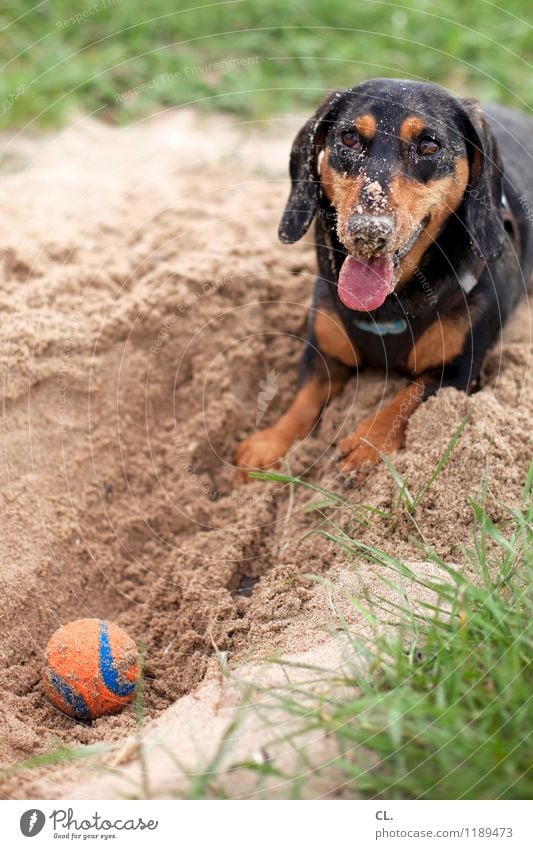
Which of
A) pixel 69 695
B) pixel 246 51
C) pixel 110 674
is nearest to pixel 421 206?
pixel 110 674

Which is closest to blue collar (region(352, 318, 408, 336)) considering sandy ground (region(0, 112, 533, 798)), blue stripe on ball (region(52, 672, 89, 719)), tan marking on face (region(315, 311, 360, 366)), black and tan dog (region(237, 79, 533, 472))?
black and tan dog (region(237, 79, 533, 472))

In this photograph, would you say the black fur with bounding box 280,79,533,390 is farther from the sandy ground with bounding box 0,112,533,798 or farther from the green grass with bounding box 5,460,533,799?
the green grass with bounding box 5,460,533,799

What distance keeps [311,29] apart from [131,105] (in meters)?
1.29

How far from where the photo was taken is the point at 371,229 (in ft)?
8.86

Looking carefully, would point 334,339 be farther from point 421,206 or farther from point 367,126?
point 367,126

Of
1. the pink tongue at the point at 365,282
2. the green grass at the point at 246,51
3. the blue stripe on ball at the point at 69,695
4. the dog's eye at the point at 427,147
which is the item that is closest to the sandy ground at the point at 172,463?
the blue stripe on ball at the point at 69,695

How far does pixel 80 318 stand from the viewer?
360cm

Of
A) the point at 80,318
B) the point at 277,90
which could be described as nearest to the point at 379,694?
the point at 80,318

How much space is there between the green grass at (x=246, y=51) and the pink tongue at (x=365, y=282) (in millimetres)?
2765

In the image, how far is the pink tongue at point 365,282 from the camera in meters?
2.93

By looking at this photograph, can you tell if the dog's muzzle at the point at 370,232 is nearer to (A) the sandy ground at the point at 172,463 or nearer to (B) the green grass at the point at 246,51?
(A) the sandy ground at the point at 172,463

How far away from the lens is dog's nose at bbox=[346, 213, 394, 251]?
8.87 ft

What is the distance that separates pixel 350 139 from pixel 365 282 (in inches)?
18.6

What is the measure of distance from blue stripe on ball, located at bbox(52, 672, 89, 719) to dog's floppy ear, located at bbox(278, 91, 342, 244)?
1.73 meters
